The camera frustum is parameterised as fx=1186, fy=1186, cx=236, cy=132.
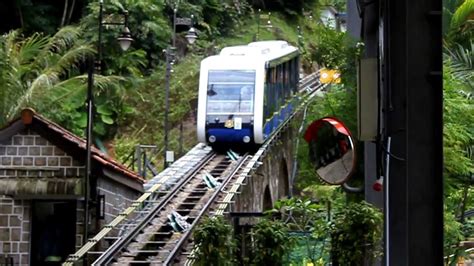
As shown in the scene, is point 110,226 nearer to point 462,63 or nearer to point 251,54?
point 462,63

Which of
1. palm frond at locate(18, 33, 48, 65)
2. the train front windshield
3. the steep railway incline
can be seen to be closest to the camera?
the steep railway incline

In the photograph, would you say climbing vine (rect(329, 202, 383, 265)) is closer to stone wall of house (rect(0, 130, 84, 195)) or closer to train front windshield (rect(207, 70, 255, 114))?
stone wall of house (rect(0, 130, 84, 195))

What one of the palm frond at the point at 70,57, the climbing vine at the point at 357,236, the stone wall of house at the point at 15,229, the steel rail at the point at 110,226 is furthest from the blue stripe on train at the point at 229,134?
the climbing vine at the point at 357,236

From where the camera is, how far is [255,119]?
3241 centimetres

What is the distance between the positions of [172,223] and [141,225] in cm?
102

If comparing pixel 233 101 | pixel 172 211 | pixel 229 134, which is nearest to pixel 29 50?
pixel 233 101

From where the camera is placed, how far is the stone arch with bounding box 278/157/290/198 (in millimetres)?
38781

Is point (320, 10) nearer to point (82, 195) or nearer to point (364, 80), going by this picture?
point (82, 195)

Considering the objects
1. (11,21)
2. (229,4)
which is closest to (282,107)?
(11,21)

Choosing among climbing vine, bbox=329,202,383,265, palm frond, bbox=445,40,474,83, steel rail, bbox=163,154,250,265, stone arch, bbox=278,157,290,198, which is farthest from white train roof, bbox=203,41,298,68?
climbing vine, bbox=329,202,383,265

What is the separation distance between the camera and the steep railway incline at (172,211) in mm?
20938

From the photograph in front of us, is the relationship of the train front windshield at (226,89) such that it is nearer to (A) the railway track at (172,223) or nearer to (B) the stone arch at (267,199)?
(A) the railway track at (172,223)

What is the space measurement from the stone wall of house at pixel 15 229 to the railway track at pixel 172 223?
2.00 metres

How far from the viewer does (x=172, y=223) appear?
938 inches
